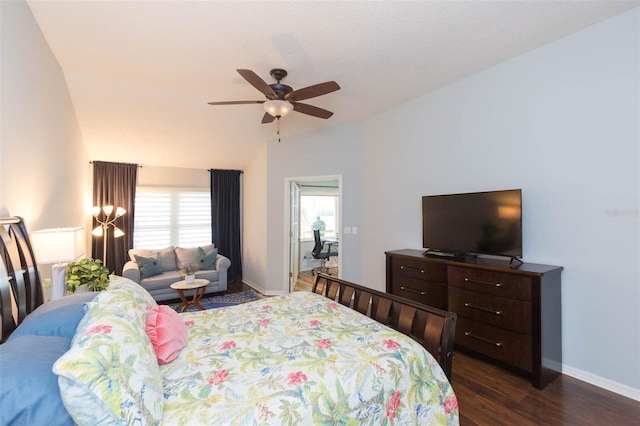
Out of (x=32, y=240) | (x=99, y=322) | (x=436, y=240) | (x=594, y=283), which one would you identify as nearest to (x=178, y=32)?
(x=32, y=240)

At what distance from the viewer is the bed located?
97cm

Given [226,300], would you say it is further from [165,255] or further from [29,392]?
[29,392]

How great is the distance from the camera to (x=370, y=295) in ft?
7.64

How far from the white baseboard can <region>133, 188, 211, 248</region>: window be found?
18.7 ft

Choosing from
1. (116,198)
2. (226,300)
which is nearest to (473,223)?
(226,300)

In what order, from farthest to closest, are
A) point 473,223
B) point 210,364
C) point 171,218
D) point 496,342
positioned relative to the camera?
point 171,218
point 473,223
point 496,342
point 210,364

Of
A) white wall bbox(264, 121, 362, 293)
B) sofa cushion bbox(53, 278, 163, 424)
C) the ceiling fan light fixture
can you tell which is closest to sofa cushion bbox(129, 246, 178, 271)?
white wall bbox(264, 121, 362, 293)

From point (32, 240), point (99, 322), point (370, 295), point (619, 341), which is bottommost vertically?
point (619, 341)

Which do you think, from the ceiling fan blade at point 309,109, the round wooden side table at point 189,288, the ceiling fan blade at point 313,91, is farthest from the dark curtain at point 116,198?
the ceiling fan blade at point 313,91

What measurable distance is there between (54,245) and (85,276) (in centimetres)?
47

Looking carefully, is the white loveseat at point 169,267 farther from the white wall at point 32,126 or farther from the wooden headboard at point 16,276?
the wooden headboard at point 16,276

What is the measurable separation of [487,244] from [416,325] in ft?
4.74

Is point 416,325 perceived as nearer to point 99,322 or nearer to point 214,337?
point 214,337

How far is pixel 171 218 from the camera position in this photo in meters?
5.84
